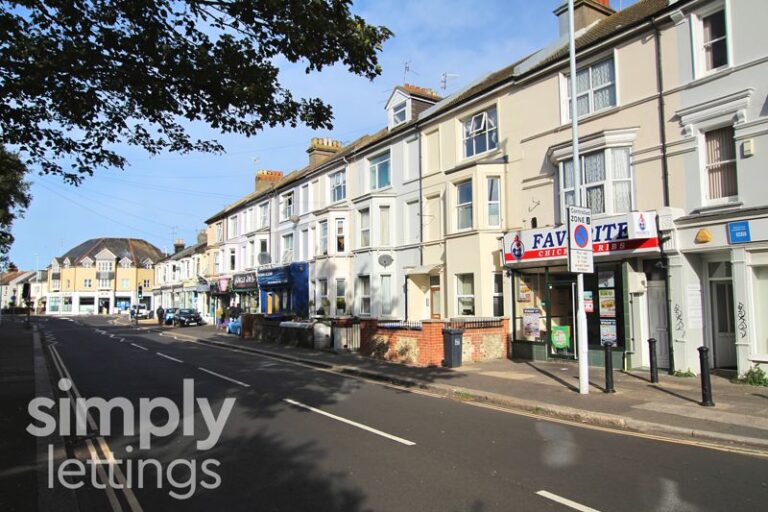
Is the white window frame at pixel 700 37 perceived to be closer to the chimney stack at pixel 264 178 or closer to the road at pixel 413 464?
the road at pixel 413 464

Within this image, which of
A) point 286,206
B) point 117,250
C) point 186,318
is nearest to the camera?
point 286,206

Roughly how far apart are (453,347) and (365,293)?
11381 millimetres

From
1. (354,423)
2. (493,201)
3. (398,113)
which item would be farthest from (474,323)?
(398,113)

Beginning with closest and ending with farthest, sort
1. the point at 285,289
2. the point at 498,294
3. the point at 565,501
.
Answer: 1. the point at 565,501
2. the point at 498,294
3. the point at 285,289

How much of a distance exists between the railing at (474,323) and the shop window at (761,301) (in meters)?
6.98

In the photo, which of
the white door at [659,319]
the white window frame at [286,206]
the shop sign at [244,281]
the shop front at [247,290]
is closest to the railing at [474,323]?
the white door at [659,319]

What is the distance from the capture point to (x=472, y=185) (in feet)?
61.8

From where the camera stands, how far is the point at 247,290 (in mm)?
40094

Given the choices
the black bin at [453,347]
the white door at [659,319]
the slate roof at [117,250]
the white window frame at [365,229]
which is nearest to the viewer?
the white door at [659,319]

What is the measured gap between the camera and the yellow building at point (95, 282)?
93.8 m

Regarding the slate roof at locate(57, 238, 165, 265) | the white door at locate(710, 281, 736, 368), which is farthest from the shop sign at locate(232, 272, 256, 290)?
the slate roof at locate(57, 238, 165, 265)

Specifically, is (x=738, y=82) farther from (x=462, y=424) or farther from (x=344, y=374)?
(x=344, y=374)

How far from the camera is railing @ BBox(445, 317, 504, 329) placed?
16.3 meters

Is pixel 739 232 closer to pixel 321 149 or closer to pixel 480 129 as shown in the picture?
pixel 480 129
